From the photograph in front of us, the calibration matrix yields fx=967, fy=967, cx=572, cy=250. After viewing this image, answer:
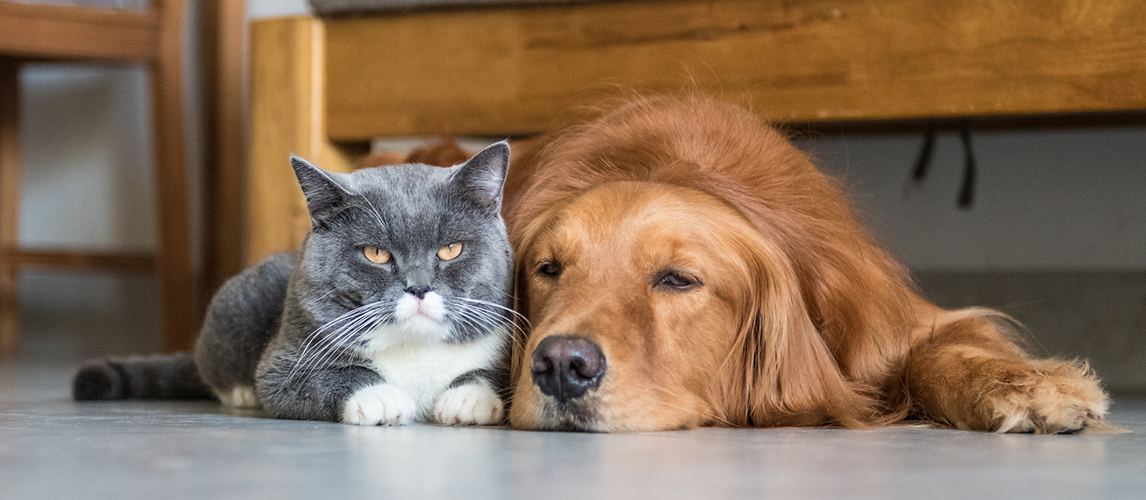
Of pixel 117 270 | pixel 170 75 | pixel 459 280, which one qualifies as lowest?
pixel 117 270

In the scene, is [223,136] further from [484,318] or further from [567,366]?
[567,366]

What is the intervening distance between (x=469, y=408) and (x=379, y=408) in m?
0.14

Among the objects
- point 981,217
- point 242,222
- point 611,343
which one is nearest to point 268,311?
point 611,343

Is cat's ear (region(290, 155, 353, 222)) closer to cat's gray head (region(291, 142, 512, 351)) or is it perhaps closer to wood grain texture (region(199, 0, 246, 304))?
cat's gray head (region(291, 142, 512, 351))

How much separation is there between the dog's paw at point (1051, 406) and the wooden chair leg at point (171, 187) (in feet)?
9.17

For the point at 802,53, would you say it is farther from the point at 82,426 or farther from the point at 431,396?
the point at 82,426

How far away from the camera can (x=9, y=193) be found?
3.99 metres

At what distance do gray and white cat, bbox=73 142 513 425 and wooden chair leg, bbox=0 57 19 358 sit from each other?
9.22ft

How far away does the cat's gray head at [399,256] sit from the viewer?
150 cm

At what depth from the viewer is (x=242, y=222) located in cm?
395

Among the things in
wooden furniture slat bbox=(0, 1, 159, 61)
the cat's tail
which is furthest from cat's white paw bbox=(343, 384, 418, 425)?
wooden furniture slat bbox=(0, 1, 159, 61)

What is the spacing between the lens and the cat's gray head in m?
1.50

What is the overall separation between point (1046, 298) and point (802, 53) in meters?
1.51

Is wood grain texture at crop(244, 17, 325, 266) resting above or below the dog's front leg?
above
